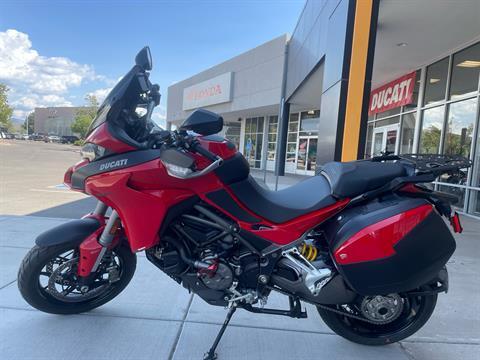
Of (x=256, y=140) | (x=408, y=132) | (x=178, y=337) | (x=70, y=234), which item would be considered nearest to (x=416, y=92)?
(x=408, y=132)

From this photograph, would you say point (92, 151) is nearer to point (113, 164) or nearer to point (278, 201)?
point (113, 164)

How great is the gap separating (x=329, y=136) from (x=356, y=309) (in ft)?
11.9

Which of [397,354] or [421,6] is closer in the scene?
[397,354]

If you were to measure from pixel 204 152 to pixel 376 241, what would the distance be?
109 centimetres

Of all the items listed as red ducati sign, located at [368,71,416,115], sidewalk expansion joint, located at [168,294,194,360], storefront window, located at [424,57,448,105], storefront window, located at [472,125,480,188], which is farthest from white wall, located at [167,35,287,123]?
sidewalk expansion joint, located at [168,294,194,360]

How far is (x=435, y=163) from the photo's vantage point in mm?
2316

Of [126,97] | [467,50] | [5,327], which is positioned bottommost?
[5,327]

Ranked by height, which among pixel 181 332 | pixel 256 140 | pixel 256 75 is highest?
pixel 256 75

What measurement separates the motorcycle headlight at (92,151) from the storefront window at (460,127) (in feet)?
26.3

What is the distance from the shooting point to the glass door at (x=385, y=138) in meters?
12.2

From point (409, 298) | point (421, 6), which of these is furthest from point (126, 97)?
point (421, 6)

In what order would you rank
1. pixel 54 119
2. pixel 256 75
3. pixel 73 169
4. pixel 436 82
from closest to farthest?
1. pixel 73 169
2. pixel 436 82
3. pixel 256 75
4. pixel 54 119

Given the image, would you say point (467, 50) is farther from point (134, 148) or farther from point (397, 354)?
point (134, 148)

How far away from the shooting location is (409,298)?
245 centimetres
